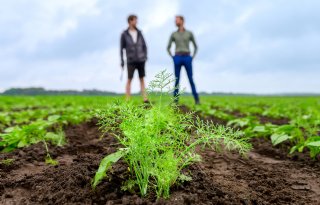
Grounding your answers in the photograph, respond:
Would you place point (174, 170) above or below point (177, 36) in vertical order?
below

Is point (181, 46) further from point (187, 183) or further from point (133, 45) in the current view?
point (187, 183)

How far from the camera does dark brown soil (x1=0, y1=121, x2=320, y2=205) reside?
272 centimetres

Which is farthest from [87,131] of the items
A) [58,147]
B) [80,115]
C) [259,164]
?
[259,164]

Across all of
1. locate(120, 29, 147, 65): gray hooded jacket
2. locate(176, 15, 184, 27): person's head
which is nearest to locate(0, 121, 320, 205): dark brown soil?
locate(120, 29, 147, 65): gray hooded jacket

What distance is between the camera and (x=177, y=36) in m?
11.6

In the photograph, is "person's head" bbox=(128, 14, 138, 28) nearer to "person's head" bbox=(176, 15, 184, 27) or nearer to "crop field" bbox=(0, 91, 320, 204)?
"person's head" bbox=(176, 15, 184, 27)

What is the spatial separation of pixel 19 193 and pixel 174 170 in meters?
1.29

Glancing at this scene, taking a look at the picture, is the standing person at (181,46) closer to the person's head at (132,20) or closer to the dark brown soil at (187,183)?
the person's head at (132,20)

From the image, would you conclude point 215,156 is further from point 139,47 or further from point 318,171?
point 139,47

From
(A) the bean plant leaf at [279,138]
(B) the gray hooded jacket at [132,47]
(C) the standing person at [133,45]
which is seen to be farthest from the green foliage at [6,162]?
(B) the gray hooded jacket at [132,47]

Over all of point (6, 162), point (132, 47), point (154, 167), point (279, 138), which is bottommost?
point (6, 162)

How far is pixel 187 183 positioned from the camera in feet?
9.58

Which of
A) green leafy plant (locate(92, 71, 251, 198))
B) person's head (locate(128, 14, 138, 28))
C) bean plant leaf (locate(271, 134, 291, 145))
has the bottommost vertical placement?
bean plant leaf (locate(271, 134, 291, 145))

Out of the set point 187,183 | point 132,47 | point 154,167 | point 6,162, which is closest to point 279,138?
point 187,183
